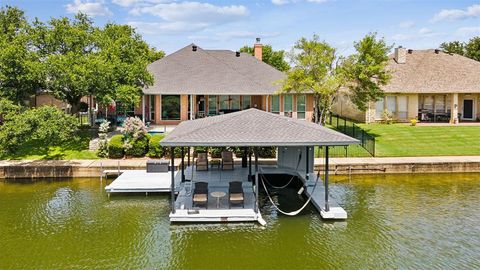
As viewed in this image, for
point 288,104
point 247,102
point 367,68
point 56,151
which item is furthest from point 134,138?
point 367,68

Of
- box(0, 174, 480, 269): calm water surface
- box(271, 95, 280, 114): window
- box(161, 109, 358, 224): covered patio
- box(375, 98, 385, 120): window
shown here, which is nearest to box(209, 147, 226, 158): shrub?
box(161, 109, 358, 224): covered patio

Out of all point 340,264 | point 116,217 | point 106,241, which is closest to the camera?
point 340,264

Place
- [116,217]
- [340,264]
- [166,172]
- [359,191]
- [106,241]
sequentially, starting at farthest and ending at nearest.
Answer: [166,172]
[359,191]
[116,217]
[106,241]
[340,264]

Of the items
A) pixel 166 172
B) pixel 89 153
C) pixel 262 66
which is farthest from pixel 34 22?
pixel 262 66

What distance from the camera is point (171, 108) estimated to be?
35.2 m

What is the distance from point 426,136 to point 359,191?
13.1m

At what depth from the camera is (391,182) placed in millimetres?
22609

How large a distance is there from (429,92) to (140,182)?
88.5 ft

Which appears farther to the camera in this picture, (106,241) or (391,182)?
(391,182)

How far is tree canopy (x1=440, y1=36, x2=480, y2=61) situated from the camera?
186 ft

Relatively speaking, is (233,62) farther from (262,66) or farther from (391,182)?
(391,182)

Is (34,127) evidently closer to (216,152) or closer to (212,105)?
(216,152)

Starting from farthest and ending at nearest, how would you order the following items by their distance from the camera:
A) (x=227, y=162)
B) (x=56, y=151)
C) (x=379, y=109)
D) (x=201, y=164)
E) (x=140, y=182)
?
(x=379, y=109) → (x=56, y=151) → (x=227, y=162) → (x=201, y=164) → (x=140, y=182)

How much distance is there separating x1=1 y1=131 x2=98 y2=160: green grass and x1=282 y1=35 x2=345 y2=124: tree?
1447 cm
